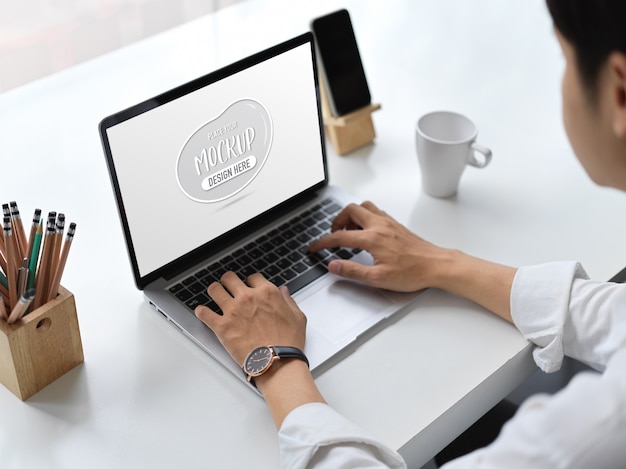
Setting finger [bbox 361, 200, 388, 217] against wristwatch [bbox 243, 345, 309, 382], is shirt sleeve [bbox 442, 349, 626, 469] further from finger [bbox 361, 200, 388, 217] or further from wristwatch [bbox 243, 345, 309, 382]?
finger [bbox 361, 200, 388, 217]

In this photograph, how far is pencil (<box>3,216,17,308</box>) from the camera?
0.89 m

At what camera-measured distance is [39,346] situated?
935 mm

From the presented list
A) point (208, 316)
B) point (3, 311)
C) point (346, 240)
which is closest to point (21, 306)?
point (3, 311)

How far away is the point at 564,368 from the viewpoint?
4.70ft

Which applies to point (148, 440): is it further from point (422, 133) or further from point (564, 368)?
point (564, 368)

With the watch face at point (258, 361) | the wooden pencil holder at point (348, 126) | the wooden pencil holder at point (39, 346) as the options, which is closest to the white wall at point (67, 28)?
the wooden pencil holder at point (348, 126)

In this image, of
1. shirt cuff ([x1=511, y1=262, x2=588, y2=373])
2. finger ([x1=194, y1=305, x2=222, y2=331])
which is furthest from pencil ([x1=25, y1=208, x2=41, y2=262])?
shirt cuff ([x1=511, y1=262, x2=588, y2=373])

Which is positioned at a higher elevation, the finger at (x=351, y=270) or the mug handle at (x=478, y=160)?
the mug handle at (x=478, y=160)

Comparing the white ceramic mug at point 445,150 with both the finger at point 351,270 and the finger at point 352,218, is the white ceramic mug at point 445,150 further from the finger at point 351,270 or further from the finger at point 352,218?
the finger at point 351,270

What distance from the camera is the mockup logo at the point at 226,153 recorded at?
41.8 inches

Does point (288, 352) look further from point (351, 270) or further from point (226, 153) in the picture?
point (226, 153)

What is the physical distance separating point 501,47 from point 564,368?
0.67 meters

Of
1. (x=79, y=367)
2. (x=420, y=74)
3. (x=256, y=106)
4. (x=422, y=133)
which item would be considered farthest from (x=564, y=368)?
(x=79, y=367)

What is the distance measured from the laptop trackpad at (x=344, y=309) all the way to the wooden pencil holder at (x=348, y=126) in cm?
34
